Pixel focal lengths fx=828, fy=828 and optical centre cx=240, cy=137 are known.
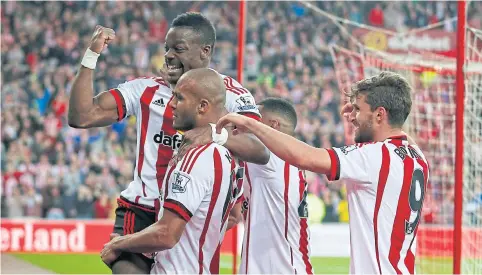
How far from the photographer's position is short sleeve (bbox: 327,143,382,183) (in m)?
3.85

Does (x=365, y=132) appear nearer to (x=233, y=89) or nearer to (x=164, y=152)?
(x=233, y=89)

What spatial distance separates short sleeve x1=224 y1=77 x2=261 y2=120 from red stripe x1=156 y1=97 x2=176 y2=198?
0.35m

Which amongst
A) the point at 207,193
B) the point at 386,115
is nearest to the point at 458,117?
the point at 386,115

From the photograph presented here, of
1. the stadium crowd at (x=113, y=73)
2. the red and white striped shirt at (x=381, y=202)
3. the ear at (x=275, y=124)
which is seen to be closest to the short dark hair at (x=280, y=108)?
the ear at (x=275, y=124)

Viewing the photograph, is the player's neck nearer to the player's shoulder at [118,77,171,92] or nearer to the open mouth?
the open mouth

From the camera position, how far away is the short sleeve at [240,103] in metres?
4.63

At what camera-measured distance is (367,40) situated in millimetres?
17219

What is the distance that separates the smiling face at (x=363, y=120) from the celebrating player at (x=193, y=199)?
64 cm

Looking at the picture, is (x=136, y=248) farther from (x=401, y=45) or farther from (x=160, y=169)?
(x=401, y=45)

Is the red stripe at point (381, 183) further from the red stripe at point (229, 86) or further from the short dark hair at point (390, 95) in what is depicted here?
the red stripe at point (229, 86)

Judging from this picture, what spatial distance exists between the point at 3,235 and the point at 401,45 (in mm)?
8817

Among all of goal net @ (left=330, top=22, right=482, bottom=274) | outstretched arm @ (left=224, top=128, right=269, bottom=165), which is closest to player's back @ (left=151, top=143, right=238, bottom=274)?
outstretched arm @ (left=224, top=128, right=269, bottom=165)

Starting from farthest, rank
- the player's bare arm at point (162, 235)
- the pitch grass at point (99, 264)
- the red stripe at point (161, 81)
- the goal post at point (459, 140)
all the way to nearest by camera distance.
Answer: the pitch grass at point (99, 264), the goal post at point (459, 140), the red stripe at point (161, 81), the player's bare arm at point (162, 235)

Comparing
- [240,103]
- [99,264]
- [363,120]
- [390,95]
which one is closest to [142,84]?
[240,103]
